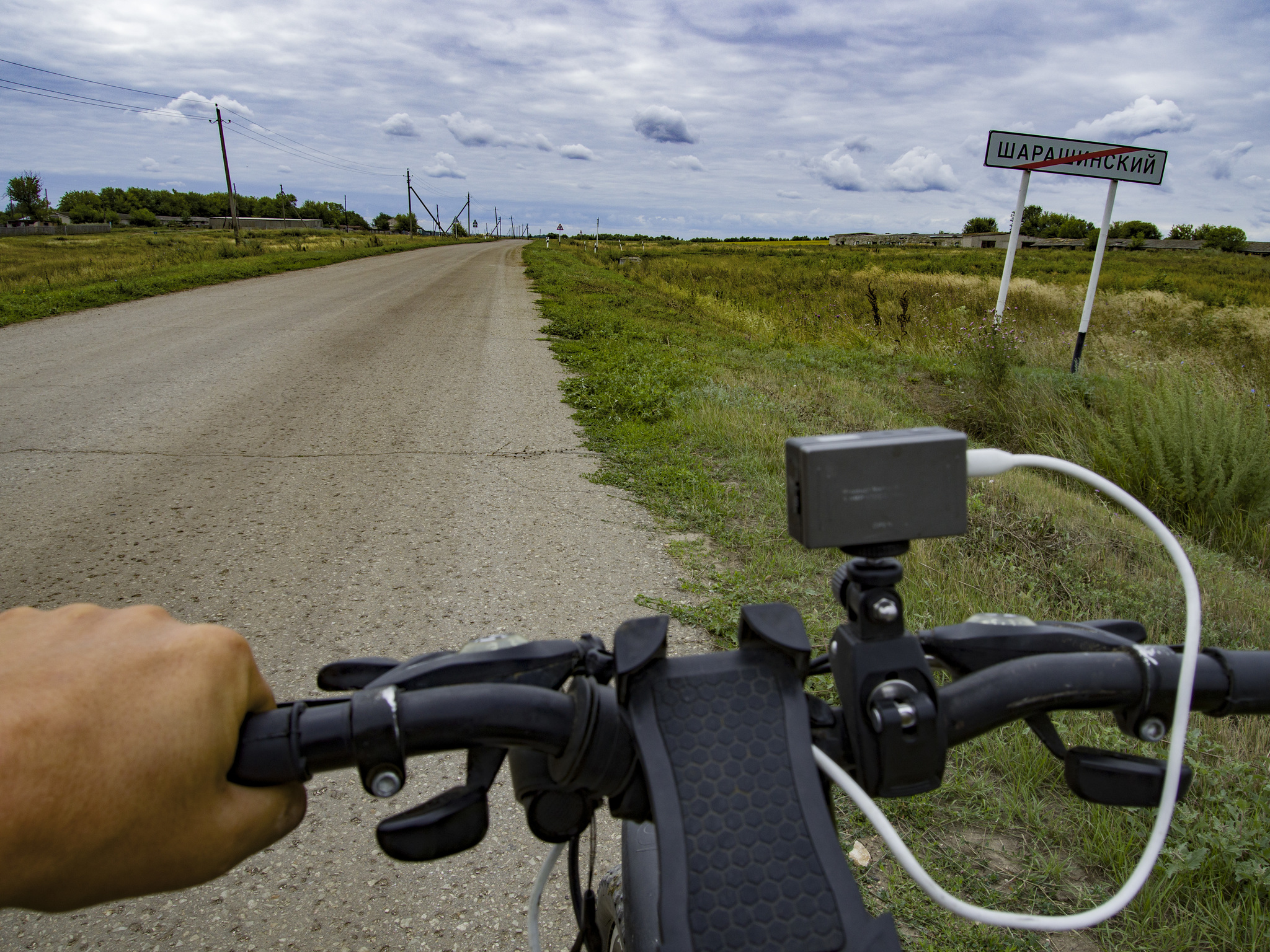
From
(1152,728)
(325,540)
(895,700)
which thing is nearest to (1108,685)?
(1152,728)

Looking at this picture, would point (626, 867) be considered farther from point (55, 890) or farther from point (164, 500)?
point (164, 500)

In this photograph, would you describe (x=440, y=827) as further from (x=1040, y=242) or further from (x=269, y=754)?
(x=1040, y=242)

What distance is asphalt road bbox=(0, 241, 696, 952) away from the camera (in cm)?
204

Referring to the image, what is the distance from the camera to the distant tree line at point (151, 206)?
85.4 meters

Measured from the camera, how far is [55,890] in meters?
0.60

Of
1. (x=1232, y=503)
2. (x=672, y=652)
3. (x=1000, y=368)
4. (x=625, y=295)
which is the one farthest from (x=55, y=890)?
(x=625, y=295)

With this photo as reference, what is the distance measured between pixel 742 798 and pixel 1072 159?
9.69 m

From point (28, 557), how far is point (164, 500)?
84cm

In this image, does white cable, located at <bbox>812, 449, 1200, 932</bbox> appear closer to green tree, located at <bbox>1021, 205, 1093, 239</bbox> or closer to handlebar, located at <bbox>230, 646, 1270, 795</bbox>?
handlebar, located at <bbox>230, 646, 1270, 795</bbox>

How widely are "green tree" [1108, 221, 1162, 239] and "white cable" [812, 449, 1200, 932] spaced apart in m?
88.7

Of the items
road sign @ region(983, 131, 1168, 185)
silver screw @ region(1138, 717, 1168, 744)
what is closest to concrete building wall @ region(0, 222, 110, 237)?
road sign @ region(983, 131, 1168, 185)

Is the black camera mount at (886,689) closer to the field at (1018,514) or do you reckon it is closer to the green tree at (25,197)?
the field at (1018,514)

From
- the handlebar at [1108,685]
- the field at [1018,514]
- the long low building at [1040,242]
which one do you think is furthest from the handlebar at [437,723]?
the long low building at [1040,242]

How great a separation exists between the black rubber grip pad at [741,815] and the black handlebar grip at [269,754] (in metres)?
0.33
